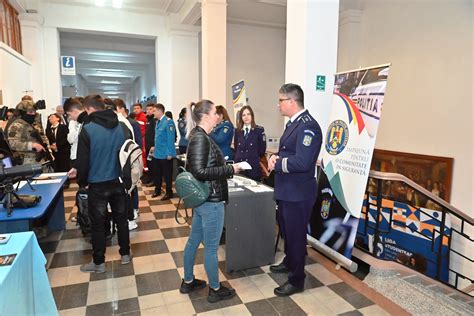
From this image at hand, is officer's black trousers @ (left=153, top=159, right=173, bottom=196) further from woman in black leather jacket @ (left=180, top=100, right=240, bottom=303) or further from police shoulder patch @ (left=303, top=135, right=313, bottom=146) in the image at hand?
police shoulder patch @ (left=303, top=135, right=313, bottom=146)

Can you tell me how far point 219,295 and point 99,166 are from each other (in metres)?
1.33

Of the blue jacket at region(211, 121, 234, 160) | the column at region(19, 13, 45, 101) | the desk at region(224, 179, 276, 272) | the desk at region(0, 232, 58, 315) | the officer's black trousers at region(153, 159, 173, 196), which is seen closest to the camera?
the desk at region(0, 232, 58, 315)

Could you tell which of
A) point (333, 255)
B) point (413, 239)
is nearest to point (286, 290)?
point (333, 255)

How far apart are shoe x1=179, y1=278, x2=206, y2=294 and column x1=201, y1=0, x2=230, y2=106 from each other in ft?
12.1

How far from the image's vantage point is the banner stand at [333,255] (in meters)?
2.64

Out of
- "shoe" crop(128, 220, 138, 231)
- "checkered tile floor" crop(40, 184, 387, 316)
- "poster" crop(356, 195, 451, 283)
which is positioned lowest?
"poster" crop(356, 195, 451, 283)

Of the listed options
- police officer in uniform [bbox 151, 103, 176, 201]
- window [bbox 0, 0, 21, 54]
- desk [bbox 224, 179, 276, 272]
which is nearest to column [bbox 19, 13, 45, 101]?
window [bbox 0, 0, 21, 54]

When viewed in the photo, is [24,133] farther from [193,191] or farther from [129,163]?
[193,191]

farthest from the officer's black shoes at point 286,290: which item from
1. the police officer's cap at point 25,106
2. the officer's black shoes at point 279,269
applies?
the police officer's cap at point 25,106

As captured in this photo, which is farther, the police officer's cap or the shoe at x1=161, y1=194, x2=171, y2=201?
the shoe at x1=161, y1=194, x2=171, y2=201

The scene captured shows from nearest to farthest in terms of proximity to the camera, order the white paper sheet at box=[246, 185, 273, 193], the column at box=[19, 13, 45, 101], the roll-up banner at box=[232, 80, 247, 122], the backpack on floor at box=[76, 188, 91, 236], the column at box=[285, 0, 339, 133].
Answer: the white paper sheet at box=[246, 185, 273, 193], the column at box=[285, 0, 339, 133], the backpack on floor at box=[76, 188, 91, 236], the roll-up banner at box=[232, 80, 247, 122], the column at box=[19, 13, 45, 101]

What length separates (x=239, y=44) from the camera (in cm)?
814

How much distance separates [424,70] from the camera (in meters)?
5.81

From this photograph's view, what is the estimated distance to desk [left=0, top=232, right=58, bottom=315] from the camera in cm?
125
